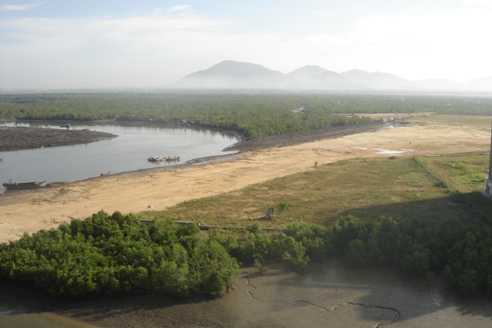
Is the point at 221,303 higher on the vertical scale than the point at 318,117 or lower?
lower

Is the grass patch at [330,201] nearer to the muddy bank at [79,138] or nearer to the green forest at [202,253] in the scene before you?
the green forest at [202,253]

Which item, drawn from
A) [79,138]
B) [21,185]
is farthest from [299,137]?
[21,185]

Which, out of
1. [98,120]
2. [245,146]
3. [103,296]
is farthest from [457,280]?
[98,120]

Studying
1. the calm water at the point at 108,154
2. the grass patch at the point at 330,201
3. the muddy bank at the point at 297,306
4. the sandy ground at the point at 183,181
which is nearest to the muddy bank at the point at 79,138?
the calm water at the point at 108,154

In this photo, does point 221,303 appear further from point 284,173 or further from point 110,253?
point 284,173

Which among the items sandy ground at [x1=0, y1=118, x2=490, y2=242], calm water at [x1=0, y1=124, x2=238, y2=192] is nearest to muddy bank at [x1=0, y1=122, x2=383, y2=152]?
calm water at [x1=0, y1=124, x2=238, y2=192]

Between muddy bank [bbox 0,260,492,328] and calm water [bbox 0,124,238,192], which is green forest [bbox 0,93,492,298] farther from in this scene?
calm water [bbox 0,124,238,192]
